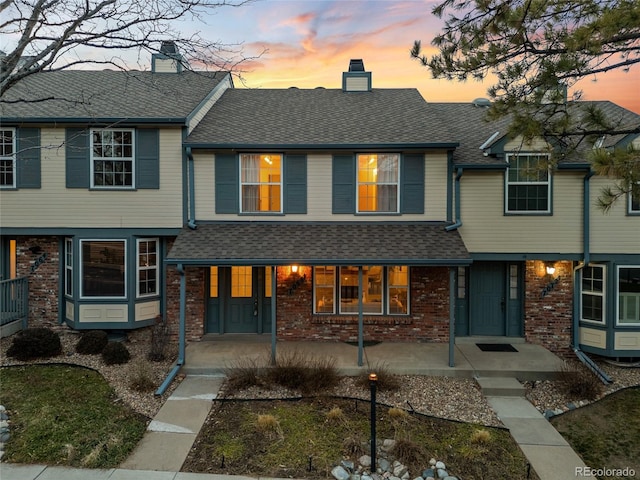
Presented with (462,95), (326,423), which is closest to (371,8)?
(462,95)

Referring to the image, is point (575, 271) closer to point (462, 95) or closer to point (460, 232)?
point (460, 232)

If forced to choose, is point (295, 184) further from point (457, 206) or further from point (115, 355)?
point (115, 355)

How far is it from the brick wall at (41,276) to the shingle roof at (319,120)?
4.81 metres

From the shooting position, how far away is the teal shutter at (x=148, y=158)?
9.29 meters

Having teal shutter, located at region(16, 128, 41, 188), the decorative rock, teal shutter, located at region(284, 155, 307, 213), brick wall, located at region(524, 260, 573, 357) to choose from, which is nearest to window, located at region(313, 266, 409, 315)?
teal shutter, located at region(284, 155, 307, 213)

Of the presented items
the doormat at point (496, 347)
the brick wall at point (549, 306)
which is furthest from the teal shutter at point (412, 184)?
the doormat at point (496, 347)

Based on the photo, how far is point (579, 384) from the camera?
729cm

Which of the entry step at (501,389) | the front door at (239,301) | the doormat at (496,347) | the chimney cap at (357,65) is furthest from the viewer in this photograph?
the chimney cap at (357,65)

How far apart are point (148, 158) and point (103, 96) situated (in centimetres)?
291

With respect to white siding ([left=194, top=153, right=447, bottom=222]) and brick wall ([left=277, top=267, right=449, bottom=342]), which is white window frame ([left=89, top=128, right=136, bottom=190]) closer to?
white siding ([left=194, top=153, right=447, bottom=222])

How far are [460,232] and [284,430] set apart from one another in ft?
20.5

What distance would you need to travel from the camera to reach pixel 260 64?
803cm

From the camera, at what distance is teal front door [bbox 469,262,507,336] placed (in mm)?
9820

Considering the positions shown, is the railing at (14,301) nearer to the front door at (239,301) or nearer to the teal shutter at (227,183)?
the front door at (239,301)
